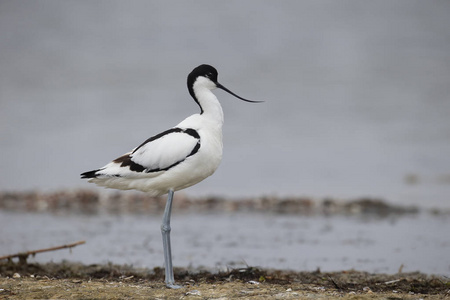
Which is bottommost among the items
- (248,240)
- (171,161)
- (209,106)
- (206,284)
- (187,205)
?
(206,284)

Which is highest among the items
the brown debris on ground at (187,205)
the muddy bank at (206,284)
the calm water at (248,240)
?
the brown debris on ground at (187,205)

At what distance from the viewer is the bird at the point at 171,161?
582 centimetres

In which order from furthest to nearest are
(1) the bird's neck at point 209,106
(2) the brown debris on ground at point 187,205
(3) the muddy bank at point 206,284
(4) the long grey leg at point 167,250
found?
(2) the brown debris on ground at point 187,205, (1) the bird's neck at point 209,106, (4) the long grey leg at point 167,250, (3) the muddy bank at point 206,284

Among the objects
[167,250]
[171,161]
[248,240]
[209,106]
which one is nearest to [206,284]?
[167,250]

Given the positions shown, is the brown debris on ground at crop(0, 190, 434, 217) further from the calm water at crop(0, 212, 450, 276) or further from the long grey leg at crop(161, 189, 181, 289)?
the long grey leg at crop(161, 189, 181, 289)

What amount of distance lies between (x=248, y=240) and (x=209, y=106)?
3599 mm

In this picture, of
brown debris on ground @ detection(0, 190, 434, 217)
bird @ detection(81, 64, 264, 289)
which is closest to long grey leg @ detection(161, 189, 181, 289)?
bird @ detection(81, 64, 264, 289)

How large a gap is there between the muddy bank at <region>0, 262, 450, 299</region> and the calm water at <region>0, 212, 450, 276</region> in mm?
636

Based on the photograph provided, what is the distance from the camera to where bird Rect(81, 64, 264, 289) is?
19.1ft

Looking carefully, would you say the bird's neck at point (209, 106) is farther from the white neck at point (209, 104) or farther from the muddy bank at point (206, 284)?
the muddy bank at point (206, 284)

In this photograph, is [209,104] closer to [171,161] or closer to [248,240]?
[171,161]

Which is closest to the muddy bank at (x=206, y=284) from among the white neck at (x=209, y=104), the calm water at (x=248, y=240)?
the calm water at (x=248, y=240)

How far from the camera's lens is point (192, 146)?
19.1 feet

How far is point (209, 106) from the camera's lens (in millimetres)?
6141
